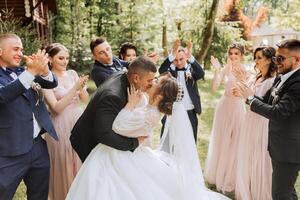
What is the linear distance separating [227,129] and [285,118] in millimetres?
1945

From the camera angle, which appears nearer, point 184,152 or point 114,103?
point 114,103

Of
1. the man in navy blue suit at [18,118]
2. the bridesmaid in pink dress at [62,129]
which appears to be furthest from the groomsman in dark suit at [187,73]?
the man in navy blue suit at [18,118]

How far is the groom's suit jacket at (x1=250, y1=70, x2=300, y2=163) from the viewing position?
3283 millimetres

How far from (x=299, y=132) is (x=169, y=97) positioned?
53.6 inches

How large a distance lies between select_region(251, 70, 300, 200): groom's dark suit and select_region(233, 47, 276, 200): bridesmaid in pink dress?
100 centimetres

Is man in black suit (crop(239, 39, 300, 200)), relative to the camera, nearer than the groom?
No

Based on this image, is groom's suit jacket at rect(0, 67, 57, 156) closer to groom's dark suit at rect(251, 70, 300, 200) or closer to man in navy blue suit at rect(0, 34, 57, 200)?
man in navy blue suit at rect(0, 34, 57, 200)

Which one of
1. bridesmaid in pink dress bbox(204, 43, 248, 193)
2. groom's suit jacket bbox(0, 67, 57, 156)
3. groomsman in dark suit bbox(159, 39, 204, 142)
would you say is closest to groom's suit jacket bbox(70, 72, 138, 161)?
groom's suit jacket bbox(0, 67, 57, 156)

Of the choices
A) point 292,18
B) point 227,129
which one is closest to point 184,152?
point 227,129

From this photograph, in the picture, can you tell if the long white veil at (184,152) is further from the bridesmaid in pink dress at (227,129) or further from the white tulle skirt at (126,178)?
the bridesmaid in pink dress at (227,129)

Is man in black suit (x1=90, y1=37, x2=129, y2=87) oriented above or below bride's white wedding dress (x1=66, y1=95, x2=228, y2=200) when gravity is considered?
above

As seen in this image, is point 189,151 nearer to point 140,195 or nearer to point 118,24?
point 140,195

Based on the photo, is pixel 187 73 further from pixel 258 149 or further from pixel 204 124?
pixel 204 124

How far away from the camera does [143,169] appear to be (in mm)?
3176
